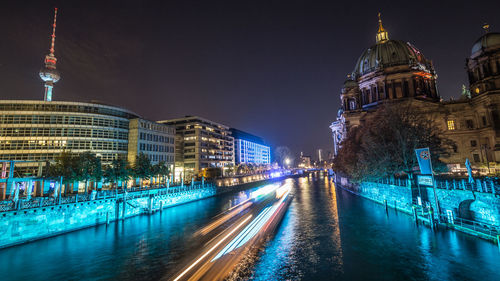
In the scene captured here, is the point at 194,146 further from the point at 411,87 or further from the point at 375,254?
the point at 375,254

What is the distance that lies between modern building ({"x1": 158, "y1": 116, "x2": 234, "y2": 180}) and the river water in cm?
7679

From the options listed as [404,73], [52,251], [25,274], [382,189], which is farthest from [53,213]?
[404,73]

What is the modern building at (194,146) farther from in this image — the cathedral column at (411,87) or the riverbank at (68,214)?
the cathedral column at (411,87)

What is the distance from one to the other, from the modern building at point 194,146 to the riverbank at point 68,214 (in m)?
59.8

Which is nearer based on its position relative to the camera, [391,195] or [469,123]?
[391,195]

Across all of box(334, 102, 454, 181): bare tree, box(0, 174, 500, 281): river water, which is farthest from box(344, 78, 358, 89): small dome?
box(0, 174, 500, 281): river water

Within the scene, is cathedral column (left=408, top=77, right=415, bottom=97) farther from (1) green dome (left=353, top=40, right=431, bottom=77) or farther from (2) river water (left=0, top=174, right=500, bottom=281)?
(2) river water (left=0, top=174, right=500, bottom=281)

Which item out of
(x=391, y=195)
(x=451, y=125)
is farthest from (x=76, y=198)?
(x=451, y=125)

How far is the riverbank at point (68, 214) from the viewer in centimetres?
2594

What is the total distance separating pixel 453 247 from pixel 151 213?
43.7 meters

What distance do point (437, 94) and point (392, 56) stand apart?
23.7 m

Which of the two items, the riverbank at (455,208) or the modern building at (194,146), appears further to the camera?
the modern building at (194,146)

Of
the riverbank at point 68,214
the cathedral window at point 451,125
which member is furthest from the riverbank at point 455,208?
the cathedral window at point 451,125

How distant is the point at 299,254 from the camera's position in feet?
70.4
